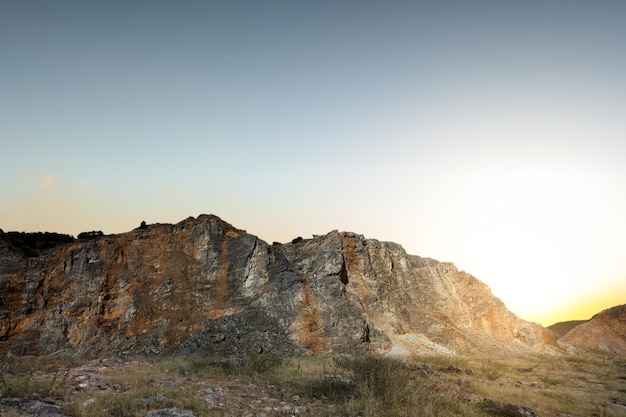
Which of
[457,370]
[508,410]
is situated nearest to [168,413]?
[508,410]

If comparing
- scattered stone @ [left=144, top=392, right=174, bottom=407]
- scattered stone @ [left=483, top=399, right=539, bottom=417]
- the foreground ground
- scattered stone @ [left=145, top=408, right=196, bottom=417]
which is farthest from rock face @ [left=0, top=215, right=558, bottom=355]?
scattered stone @ [left=145, top=408, right=196, bottom=417]

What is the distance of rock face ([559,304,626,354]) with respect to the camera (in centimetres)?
6247

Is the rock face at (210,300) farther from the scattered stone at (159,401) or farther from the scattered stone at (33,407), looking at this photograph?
the scattered stone at (33,407)

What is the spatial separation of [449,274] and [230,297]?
32.5 m

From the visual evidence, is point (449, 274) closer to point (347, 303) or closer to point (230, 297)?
Result: point (347, 303)

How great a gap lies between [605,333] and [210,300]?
2557 inches

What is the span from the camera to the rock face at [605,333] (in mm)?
62469

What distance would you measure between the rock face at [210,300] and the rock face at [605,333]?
Result: 3134cm

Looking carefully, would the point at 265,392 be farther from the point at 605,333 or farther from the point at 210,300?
the point at 605,333

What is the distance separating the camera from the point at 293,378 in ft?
54.8

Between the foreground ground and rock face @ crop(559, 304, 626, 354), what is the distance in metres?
52.6

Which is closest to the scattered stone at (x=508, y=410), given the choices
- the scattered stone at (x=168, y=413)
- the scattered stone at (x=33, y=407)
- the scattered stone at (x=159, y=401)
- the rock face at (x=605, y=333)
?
the scattered stone at (x=168, y=413)

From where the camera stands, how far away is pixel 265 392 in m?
14.3

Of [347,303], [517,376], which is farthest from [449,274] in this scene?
[517,376]
